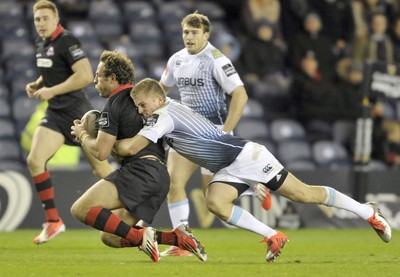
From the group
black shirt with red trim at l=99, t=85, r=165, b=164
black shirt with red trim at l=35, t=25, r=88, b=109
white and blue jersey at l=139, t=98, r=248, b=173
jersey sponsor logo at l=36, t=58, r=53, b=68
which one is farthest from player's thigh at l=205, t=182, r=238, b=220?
jersey sponsor logo at l=36, t=58, r=53, b=68

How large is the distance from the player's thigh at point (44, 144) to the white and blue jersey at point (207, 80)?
5.01ft

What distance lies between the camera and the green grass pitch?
7980 mm

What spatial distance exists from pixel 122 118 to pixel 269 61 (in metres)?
8.15

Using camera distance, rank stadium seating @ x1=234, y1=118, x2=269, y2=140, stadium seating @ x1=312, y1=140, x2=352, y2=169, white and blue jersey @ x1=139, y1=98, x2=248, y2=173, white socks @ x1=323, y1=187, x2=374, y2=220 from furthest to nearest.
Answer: stadium seating @ x1=312, y1=140, x2=352, y2=169
stadium seating @ x1=234, y1=118, x2=269, y2=140
white socks @ x1=323, y1=187, x2=374, y2=220
white and blue jersey @ x1=139, y1=98, x2=248, y2=173

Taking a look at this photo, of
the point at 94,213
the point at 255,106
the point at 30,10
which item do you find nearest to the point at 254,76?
the point at 255,106

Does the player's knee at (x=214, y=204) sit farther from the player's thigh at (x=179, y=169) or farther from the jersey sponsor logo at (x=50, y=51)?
the jersey sponsor logo at (x=50, y=51)

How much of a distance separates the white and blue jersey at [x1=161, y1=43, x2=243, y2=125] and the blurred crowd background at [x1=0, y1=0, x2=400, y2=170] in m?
4.85

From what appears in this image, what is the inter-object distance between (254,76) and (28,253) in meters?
7.09

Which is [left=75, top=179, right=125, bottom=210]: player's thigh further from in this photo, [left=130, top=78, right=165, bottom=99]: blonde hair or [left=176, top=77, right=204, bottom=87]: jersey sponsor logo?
[left=176, top=77, right=204, bottom=87]: jersey sponsor logo

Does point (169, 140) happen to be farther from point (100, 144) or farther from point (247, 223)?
point (247, 223)

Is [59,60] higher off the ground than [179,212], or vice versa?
[59,60]

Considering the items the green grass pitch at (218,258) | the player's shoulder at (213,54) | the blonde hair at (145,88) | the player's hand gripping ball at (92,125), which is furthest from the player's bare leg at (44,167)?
the blonde hair at (145,88)

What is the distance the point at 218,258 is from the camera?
934 cm

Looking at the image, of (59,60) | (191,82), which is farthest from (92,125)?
(59,60)
